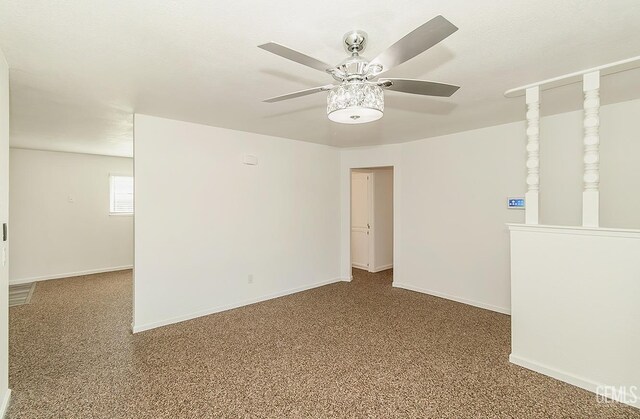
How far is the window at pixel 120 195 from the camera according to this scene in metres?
6.61

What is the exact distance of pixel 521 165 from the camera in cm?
388

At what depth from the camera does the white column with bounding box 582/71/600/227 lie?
2.34 metres

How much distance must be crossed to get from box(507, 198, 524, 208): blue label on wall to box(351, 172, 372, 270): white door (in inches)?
114

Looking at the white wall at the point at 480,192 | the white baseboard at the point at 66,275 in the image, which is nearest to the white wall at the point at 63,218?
the white baseboard at the point at 66,275

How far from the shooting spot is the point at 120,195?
672 cm

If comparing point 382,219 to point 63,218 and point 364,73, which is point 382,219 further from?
point 63,218

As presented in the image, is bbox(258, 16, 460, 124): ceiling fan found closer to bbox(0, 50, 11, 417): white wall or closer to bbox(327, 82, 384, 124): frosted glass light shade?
bbox(327, 82, 384, 124): frosted glass light shade

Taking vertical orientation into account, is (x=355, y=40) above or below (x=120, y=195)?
above

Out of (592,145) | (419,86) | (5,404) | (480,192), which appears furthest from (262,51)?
(480,192)

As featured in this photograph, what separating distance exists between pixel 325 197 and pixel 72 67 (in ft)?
12.5

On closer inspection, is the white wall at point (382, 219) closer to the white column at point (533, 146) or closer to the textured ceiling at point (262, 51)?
the textured ceiling at point (262, 51)

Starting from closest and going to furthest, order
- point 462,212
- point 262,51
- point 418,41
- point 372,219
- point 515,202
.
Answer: point 418,41, point 262,51, point 515,202, point 462,212, point 372,219

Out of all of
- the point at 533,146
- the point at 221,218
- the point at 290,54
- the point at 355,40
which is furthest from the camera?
the point at 221,218

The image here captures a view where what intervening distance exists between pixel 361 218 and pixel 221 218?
3417mm
